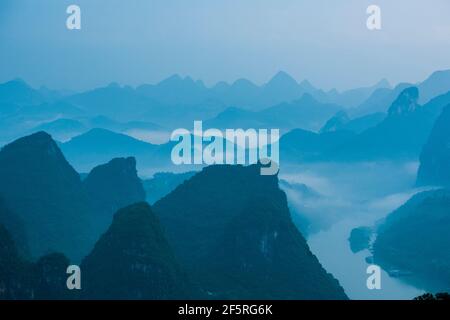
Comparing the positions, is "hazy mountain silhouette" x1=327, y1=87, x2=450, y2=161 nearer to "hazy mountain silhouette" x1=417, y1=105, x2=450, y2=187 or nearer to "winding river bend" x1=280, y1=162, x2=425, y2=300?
"winding river bend" x1=280, y1=162, x2=425, y2=300

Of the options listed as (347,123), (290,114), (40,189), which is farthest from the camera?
(290,114)

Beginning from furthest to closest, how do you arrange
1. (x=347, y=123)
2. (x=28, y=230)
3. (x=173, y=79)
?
(x=173, y=79) < (x=347, y=123) < (x=28, y=230)

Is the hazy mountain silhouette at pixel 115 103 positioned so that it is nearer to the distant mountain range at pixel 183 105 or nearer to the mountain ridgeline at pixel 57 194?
the distant mountain range at pixel 183 105

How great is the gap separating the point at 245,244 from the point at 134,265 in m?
3.96

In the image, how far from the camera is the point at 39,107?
8794 cm

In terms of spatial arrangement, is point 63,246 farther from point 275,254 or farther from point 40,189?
point 275,254

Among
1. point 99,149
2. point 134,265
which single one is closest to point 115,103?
point 99,149

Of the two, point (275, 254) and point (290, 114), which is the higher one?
point (290, 114)

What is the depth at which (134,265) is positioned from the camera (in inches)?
651

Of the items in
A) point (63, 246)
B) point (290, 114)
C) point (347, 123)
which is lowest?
point (63, 246)

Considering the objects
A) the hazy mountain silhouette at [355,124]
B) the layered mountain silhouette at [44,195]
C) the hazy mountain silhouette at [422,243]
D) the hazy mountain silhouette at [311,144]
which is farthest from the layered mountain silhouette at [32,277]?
the hazy mountain silhouette at [355,124]

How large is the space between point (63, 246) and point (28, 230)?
4.80 feet

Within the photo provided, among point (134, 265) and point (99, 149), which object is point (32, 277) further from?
point (99, 149)
